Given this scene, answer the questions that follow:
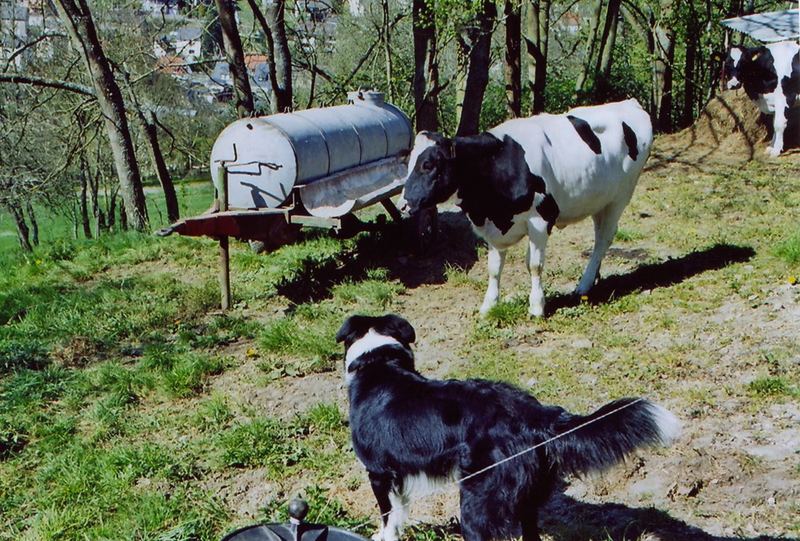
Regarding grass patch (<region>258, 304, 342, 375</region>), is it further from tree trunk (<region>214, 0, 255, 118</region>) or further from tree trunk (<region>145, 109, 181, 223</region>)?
tree trunk (<region>145, 109, 181, 223</region>)

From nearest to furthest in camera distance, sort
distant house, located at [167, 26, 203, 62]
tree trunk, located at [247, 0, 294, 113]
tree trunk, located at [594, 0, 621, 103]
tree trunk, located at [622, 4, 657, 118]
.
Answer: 1. tree trunk, located at [247, 0, 294, 113]
2. distant house, located at [167, 26, 203, 62]
3. tree trunk, located at [594, 0, 621, 103]
4. tree trunk, located at [622, 4, 657, 118]

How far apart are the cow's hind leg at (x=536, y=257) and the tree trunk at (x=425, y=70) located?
4.50m

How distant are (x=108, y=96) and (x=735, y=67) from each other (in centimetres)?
1136

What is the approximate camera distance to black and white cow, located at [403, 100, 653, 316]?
7.24m

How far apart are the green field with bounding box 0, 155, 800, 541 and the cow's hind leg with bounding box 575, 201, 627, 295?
20 cm

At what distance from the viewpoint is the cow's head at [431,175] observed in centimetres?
721

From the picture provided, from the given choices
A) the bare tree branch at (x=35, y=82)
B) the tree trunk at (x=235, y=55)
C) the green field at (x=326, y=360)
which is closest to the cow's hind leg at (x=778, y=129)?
the green field at (x=326, y=360)

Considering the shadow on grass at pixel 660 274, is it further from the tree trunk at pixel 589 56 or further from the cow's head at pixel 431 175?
the tree trunk at pixel 589 56

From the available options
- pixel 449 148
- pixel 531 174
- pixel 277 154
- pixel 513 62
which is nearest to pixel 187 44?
pixel 513 62

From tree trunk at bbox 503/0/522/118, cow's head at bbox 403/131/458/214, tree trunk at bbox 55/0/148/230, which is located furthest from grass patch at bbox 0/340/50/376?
tree trunk at bbox 503/0/522/118

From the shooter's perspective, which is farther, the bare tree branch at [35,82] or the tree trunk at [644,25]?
the tree trunk at [644,25]

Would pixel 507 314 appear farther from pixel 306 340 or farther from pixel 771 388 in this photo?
pixel 771 388

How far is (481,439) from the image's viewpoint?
356 centimetres

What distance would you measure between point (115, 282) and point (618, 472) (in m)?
7.19
